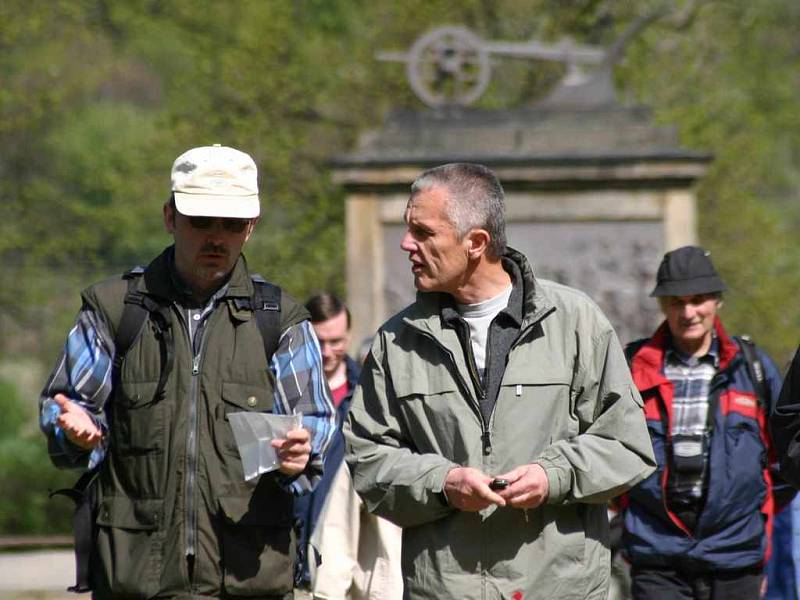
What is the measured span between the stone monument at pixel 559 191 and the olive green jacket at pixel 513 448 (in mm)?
7788

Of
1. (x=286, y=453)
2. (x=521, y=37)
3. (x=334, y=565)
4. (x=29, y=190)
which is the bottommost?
(x=334, y=565)

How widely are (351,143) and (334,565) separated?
588 inches

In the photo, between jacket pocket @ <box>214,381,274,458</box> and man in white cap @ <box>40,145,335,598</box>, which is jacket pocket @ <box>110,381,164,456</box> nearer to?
man in white cap @ <box>40,145,335,598</box>

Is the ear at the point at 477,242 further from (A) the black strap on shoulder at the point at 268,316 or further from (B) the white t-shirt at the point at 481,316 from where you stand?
(A) the black strap on shoulder at the point at 268,316

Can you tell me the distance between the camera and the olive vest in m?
4.66

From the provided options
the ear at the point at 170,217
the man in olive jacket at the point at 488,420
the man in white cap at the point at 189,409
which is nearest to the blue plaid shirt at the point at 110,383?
the man in white cap at the point at 189,409

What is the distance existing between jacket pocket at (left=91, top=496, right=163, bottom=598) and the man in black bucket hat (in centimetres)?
243

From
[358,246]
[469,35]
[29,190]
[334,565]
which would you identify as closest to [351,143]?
[29,190]

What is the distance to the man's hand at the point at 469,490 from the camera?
14.6 feet

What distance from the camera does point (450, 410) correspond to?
15.4 feet

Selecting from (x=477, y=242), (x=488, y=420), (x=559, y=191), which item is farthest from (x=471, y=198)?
(x=559, y=191)

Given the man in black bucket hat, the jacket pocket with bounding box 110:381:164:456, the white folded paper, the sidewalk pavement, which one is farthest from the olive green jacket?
the sidewalk pavement

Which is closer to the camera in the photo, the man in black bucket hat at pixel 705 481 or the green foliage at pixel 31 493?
the man in black bucket hat at pixel 705 481

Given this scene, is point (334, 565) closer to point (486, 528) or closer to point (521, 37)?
point (486, 528)
